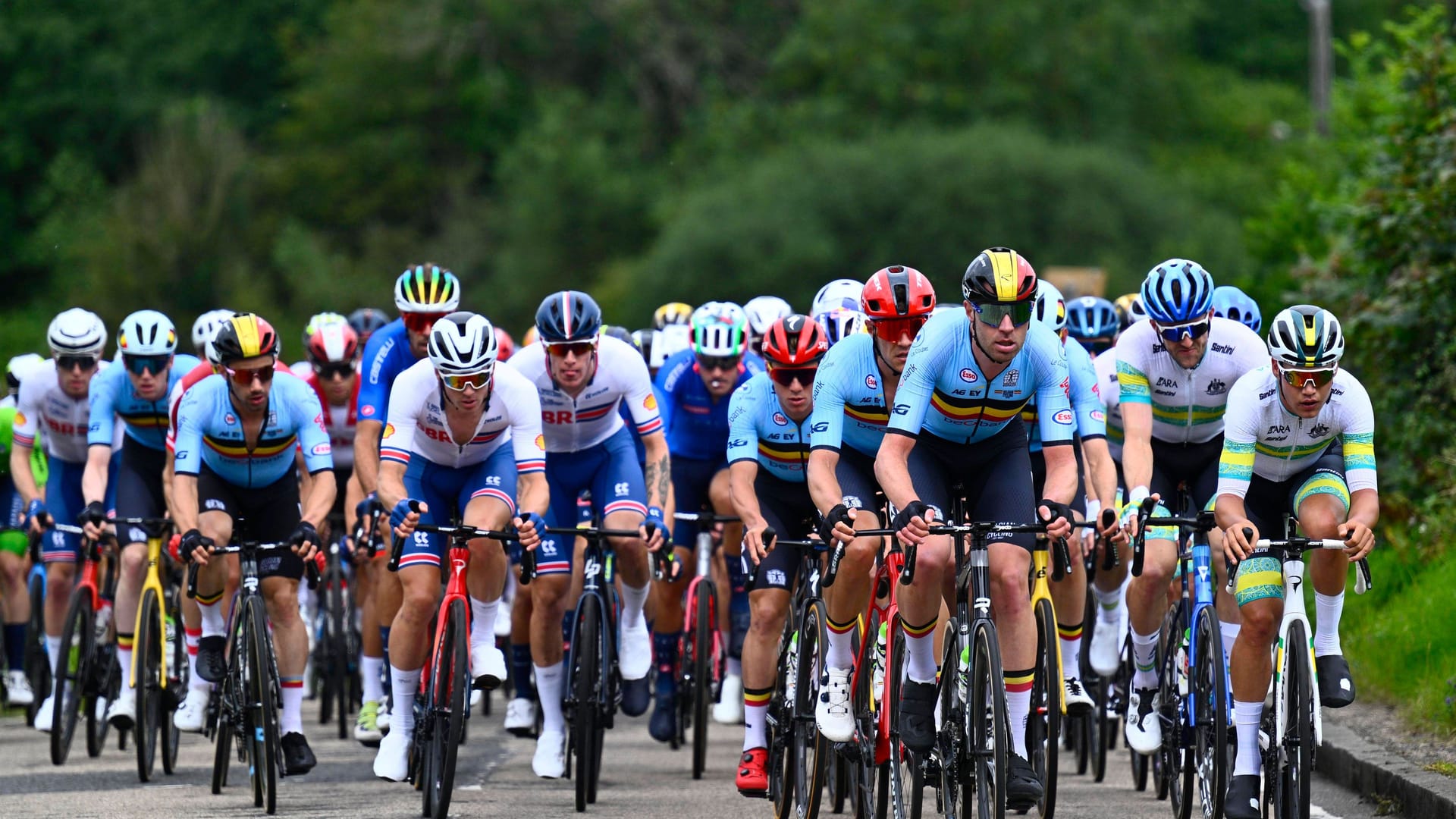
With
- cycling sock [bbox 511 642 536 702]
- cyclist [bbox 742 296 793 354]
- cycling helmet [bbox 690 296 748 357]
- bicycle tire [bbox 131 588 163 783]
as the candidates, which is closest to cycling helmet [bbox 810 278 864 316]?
cycling helmet [bbox 690 296 748 357]

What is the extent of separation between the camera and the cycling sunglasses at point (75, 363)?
43.4ft

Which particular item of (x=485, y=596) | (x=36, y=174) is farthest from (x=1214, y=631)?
(x=36, y=174)

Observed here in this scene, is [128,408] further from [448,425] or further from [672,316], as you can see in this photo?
[672,316]

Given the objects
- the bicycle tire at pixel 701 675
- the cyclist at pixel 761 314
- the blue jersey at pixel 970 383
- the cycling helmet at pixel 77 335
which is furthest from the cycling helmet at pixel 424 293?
the blue jersey at pixel 970 383

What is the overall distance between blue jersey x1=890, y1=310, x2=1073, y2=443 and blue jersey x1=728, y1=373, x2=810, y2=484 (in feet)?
6.15

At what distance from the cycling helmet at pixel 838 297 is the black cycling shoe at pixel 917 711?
10.5 ft

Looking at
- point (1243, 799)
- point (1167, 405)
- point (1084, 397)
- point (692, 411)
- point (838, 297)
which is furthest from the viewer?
point (692, 411)

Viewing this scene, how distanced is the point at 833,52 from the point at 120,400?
42371mm

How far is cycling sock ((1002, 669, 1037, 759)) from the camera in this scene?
8281 millimetres

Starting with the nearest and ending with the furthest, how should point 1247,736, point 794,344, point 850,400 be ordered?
point 1247,736, point 850,400, point 794,344

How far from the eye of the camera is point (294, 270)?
55.0 m

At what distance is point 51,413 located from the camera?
44.2 feet

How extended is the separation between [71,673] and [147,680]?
113 centimetres

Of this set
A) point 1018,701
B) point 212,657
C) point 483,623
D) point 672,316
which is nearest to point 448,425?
point 483,623
